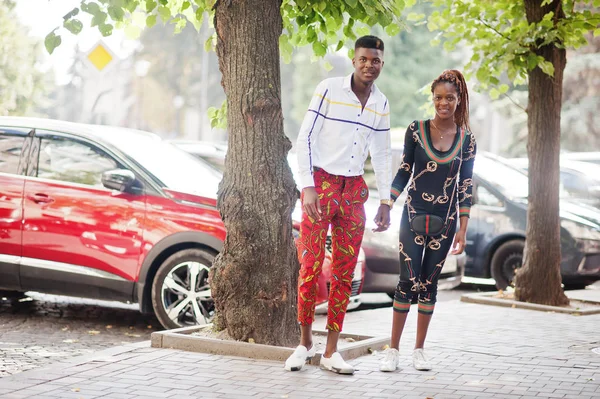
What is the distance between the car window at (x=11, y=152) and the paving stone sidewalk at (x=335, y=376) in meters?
2.75

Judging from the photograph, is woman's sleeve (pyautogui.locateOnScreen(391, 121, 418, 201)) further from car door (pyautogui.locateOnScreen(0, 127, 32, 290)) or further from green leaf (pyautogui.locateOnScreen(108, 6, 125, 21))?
car door (pyautogui.locateOnScreen(0, 127, 32, 290))

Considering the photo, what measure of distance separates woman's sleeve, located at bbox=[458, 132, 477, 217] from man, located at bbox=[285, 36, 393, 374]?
0.52 m

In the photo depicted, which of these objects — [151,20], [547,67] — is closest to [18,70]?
[547,67]

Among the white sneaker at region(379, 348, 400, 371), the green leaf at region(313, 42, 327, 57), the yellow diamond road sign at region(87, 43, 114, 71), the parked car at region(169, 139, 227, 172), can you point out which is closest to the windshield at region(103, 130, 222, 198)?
the green leaf at region(313, 42, 327, 57)

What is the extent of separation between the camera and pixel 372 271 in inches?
426

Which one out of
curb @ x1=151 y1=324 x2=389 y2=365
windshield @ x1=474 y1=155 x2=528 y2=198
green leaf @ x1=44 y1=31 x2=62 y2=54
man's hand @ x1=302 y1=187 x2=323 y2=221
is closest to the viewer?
man's hand @ x1=302 y1=187 x2=323 y2=221

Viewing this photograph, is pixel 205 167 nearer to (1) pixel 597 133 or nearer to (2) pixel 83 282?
(2) pixel 83 282

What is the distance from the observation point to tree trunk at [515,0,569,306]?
11281 millimetres

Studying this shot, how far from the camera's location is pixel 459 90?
679cm

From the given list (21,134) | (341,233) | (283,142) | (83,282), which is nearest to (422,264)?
(341,233)

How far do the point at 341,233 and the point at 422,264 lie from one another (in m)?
0.63

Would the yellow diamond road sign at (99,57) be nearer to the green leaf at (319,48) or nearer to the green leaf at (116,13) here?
the green leaf at (319,48)

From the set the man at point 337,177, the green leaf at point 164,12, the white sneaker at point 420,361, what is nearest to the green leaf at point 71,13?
the green leaf at point 164,12

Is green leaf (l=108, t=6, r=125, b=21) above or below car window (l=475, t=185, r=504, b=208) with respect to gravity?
above
